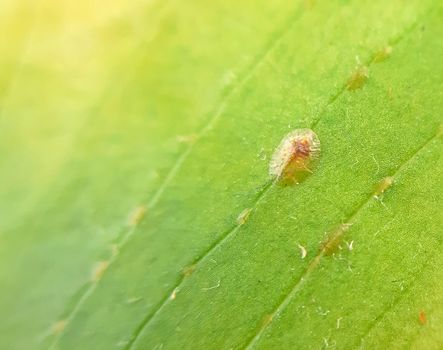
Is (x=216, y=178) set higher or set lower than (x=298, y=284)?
higher

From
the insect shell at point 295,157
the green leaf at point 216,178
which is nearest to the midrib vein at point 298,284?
the green leaf at point 216,178

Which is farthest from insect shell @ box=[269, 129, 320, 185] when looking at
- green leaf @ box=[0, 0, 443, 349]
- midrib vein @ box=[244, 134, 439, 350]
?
midrib vein @ box=[244, 134, 439, 350]

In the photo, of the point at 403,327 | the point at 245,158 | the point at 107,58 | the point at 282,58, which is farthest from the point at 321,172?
the point at 107,58

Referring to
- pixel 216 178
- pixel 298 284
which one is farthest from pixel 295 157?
pixel 298 284

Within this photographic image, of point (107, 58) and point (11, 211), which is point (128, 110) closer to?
point (107, 58)

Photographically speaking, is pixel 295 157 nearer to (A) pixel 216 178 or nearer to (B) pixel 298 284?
(A) pixel 216 178

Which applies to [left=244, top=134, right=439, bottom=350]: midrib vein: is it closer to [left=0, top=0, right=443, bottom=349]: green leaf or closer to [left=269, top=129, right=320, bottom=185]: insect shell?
[left=0, top=0, right=443, bottom=349]: green leaf
